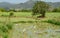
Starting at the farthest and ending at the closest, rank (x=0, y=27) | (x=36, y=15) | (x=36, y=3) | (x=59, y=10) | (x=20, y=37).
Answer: (x=59, y=10) < (x=36, y=15) < (x=36, y=3) < (x=0, y=27) < (x=20, y=37)

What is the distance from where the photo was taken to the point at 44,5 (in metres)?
39.6

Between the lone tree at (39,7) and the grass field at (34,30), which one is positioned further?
the lone tree at (39,7)

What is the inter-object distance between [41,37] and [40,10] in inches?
970

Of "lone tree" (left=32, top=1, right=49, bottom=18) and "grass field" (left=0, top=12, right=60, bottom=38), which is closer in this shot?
"grass field" (left=0, top=12, right=60, bottom=38)

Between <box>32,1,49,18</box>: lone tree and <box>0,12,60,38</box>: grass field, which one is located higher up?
<box>0,12,60,38</box>: grass field

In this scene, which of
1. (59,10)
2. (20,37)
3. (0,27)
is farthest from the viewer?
(59,10)

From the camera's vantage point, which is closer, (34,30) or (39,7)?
(34,30)

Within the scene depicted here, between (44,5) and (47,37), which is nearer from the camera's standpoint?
(47,37)

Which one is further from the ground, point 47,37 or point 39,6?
point 47,37

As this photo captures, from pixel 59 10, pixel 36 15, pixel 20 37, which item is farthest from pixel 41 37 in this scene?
pixel 59 10

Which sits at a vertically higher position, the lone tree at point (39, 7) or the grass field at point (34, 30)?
the grass field at point (34, 30)

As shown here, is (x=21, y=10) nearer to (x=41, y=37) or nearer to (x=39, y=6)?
(x=39, y=6)

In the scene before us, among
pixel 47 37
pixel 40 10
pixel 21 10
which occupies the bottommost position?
pixel 21 10

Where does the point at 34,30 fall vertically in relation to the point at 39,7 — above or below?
above
